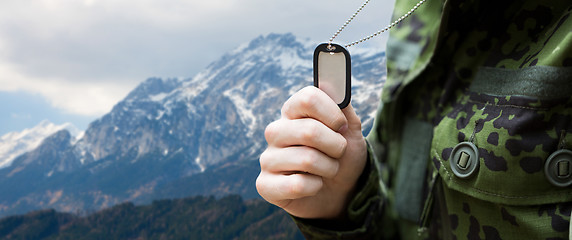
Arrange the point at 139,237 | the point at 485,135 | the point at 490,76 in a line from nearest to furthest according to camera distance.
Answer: the point at 485,135 < the point at 490,76 < the point at 139,237

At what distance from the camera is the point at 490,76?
5.21 feet

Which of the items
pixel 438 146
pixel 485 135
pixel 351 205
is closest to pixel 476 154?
pixel 485 135

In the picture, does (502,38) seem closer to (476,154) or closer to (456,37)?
(456,37)

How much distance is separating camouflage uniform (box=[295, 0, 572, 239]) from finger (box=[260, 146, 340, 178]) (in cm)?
47

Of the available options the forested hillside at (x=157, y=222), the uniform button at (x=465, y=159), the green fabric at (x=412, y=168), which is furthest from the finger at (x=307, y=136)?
the forested hillside at (x=157, y=222)

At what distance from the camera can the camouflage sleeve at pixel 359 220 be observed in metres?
2.00

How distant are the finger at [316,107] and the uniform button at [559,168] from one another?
2.31 ft

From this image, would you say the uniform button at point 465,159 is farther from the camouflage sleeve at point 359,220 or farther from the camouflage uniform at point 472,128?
the camouflage sleeve at point 359,220

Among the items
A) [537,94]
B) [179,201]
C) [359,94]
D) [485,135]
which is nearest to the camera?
[537,94]

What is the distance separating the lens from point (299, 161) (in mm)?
1544

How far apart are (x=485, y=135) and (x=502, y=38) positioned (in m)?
0.43

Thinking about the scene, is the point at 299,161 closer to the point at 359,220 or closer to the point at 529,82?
the point at 359,220

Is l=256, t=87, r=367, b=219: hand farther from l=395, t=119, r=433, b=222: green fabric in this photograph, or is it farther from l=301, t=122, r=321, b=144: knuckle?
l=395, t=119, r=433, b=222: green fabric

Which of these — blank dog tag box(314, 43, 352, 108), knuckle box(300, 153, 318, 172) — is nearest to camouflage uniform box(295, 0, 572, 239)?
blank dog tag box(314, 43, 352, 108)
